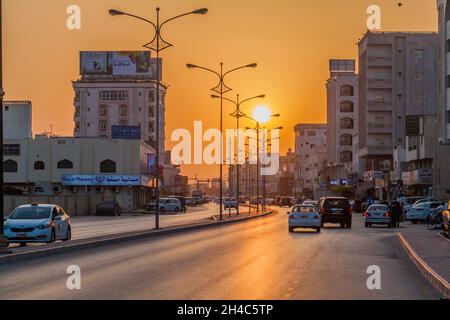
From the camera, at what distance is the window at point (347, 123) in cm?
16125

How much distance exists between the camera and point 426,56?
12300 centimetres

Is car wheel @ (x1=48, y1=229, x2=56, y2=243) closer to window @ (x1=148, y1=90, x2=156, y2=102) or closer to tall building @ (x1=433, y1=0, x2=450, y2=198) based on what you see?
tall building @ (x1=433, y1=0, x2=450, y2=198)

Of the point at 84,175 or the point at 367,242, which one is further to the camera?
the point at 84,175

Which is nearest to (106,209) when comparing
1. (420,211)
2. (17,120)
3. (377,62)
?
(420,211)

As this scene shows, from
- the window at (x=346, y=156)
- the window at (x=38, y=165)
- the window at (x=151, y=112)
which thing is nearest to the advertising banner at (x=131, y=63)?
the window at (x=151, y=112)

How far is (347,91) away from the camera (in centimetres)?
16238

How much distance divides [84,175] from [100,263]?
297 ft

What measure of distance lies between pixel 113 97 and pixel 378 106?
255ft

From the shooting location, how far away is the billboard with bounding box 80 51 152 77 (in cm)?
17162

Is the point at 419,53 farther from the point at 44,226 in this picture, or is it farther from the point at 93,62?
the point at 44,226

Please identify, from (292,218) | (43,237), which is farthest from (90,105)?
(43,237)

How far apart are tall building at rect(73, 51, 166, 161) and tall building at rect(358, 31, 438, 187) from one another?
6051 centimetres

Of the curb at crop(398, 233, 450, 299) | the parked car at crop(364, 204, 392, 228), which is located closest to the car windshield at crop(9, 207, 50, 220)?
the curb at crop(398, 233, 450, 299)
